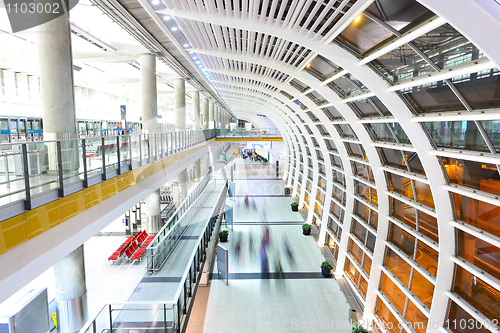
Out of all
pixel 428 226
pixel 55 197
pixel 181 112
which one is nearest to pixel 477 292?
pixel 428 226

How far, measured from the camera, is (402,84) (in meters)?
6.16

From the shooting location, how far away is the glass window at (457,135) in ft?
17.8

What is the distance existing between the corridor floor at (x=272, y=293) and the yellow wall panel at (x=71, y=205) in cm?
649

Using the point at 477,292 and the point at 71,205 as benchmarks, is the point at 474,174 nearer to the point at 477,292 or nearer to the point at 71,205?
the point at 477,292

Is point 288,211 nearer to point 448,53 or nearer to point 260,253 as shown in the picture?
point 260,253

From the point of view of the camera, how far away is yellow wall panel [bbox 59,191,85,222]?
4.74 m

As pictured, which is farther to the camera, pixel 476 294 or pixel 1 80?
pixel 1 80

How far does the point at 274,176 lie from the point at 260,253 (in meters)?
22.3

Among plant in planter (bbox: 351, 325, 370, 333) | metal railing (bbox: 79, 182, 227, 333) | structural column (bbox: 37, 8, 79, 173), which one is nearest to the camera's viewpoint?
metal railing (bbox: 79, 182, 227, 333)

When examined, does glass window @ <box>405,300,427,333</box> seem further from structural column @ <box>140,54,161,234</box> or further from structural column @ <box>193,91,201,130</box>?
structural column @ <box>193,91,201,130</box>

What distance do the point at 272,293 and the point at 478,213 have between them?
8023 millimetres

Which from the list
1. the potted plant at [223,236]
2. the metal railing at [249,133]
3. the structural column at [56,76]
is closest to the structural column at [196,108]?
the metal railing at [249,133]

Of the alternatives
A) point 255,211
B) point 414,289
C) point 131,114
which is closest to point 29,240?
point 414,289

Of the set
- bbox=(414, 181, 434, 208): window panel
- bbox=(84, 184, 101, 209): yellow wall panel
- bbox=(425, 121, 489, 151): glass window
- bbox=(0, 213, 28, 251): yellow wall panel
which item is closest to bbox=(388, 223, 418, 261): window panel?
bbox=(414, 181, 434, 208): window panel
